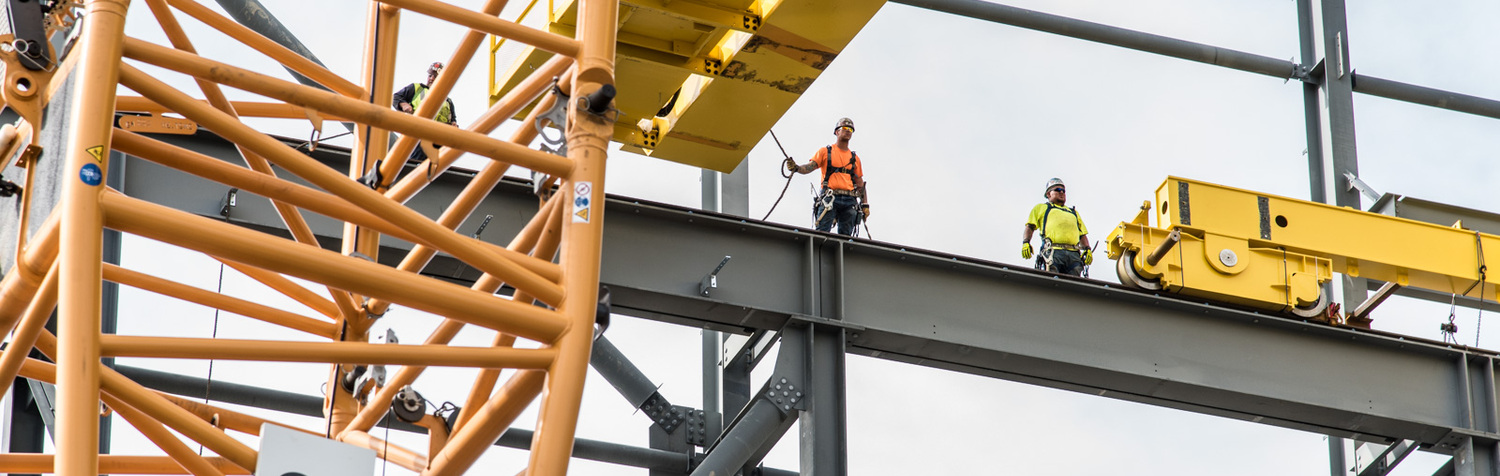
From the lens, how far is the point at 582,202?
976 cm

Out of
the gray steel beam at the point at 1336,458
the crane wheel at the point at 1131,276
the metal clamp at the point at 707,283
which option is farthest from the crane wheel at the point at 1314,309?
the metal clamp at the point at 707,283

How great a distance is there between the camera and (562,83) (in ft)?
33.3

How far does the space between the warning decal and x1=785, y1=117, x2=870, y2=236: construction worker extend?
27.0 feet

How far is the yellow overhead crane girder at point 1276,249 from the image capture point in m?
16.4

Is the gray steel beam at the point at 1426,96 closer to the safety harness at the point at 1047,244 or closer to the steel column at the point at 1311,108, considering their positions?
the steel column at the point at 1311,108

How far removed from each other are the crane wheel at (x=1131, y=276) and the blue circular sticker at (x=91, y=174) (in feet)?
33.0

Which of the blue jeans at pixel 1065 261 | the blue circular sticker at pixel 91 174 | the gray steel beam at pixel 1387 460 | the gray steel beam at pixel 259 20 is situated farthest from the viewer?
the blue jeans at pixel 1065 261

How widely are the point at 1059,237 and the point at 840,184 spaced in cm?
238

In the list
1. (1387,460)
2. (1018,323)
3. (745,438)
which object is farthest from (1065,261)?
(745,438)

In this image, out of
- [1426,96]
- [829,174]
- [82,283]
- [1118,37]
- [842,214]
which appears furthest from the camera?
[1426,96]

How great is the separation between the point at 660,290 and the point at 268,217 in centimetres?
304

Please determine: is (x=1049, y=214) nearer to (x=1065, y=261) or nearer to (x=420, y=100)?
(x=1065, y=261)

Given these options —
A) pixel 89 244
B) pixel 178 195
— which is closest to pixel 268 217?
pixel 178 195

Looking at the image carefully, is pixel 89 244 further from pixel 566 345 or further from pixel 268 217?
pixel 268 217
